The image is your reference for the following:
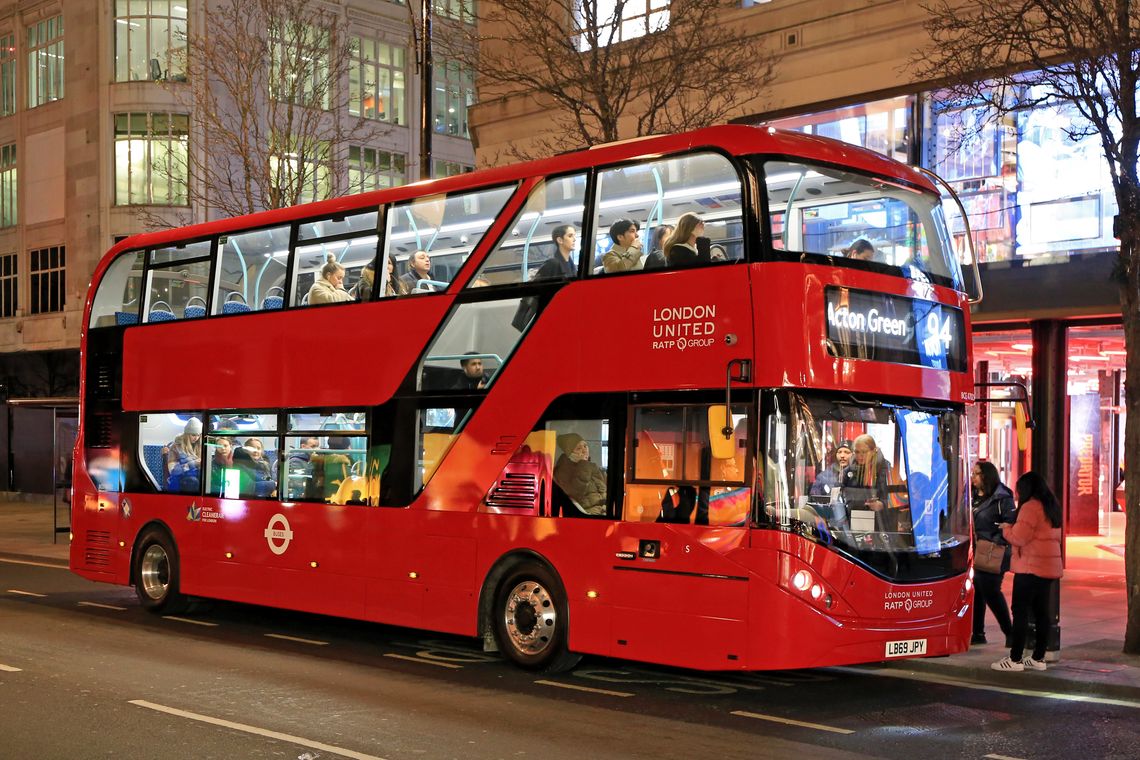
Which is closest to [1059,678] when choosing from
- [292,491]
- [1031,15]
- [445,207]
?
[445,207]

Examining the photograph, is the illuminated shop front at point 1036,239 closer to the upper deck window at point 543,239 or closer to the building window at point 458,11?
the building window at point 458,11

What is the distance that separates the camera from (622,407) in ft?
34.8

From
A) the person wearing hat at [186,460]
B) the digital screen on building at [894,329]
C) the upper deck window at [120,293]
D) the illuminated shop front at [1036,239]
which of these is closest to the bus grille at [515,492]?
the digital screen on building at [894,329]

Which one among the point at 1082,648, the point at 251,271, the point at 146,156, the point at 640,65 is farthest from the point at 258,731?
the point at 146,156

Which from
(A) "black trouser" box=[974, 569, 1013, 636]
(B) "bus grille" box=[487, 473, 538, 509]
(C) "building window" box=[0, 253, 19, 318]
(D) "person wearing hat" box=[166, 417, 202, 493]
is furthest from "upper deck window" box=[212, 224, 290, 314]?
(C) "building window" box=[0, 253, 19, 318]

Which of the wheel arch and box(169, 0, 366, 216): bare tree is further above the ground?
box(169, 0, 366, 216): bare tree

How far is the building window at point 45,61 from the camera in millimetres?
41688

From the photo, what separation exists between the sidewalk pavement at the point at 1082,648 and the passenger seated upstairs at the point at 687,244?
4.37m

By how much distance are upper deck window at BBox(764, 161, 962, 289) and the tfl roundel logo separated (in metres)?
6.64

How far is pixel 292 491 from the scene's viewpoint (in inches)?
545

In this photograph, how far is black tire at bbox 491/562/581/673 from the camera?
11031 mm

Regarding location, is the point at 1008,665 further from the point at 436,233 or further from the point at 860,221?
the point at 436,233

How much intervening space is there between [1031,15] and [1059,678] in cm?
1001

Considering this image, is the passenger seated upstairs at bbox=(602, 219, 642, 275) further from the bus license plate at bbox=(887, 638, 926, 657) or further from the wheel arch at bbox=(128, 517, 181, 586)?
the wheel arch at bbox=(128, 517, 181, 586)
